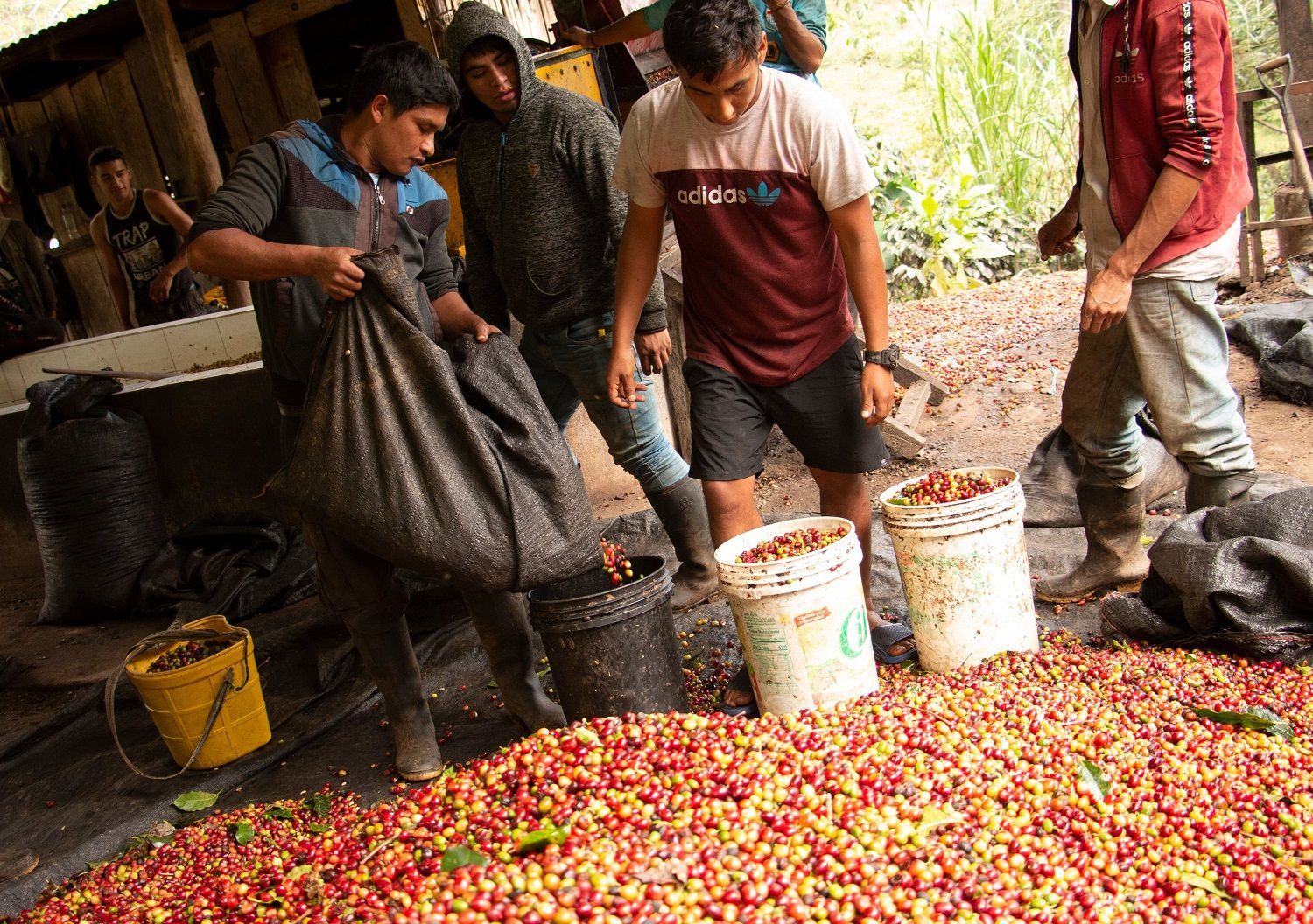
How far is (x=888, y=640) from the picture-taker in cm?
327

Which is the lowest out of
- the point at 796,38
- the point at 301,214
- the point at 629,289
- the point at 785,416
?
the point at 785,416

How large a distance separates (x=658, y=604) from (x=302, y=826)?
1.19 m

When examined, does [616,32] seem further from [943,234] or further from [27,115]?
[27,115]

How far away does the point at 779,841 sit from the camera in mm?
2033

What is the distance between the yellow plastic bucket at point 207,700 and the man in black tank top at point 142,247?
138 inches

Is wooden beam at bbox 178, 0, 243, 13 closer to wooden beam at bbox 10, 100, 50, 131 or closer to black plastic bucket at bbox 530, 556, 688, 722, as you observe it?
wooden beam at bbox 10, 100, 50, 131

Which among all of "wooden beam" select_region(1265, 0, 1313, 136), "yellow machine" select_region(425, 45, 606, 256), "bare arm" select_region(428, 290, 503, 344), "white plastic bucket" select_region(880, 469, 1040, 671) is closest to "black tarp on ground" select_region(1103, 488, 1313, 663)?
"white plastic bucket" select_region(880, 469, 1040, 671)

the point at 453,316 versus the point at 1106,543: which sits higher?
the point at 453,316

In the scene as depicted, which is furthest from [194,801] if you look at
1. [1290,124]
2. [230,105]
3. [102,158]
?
[1290,124]

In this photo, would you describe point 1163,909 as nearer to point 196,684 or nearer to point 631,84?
point 196,684

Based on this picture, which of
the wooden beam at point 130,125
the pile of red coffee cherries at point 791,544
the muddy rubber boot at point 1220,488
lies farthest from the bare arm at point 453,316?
the wooden beam at point 130,125

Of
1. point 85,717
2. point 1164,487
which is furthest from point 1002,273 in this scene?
point 85,717

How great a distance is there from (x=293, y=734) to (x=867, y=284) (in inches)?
96.5

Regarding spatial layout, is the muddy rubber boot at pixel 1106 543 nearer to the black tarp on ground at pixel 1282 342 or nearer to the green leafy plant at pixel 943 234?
the black tarp on ground at pixel 1282 342
